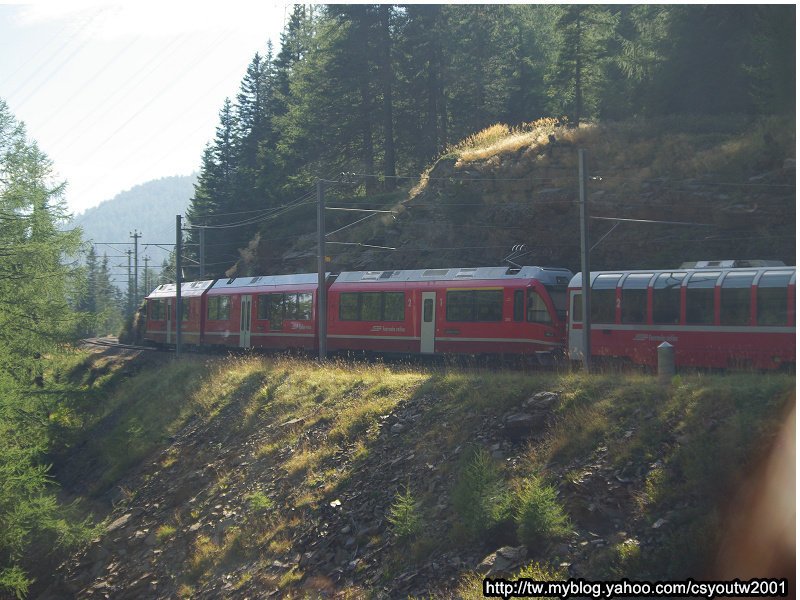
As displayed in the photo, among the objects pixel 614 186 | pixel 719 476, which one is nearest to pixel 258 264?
pixel 614 186

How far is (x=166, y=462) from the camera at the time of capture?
25.2 metres

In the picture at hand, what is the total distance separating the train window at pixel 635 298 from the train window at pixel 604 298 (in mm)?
287

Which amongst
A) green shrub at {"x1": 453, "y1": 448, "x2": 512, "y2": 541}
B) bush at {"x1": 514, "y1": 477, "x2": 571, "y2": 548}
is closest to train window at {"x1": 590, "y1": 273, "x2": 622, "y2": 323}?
green shrub at {"x1": 453, "y1": 448, "x2": 512, "y2": 541}

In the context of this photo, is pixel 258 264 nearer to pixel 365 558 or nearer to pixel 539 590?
pixel 365 558

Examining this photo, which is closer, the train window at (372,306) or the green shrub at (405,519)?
the green shrub at (405,519)

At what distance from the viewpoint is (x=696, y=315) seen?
66.3 ft

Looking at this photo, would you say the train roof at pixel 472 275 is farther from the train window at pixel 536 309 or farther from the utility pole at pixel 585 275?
the utility pole at pixel 585 275

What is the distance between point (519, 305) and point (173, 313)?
23745 mm

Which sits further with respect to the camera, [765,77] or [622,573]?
[765,77]

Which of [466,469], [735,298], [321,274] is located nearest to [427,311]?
[321,274]

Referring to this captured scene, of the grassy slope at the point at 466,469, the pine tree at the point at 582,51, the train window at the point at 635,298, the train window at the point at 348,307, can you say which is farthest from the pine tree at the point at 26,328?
the pine tree at the point at 582,51

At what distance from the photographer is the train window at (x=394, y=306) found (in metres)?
27.3

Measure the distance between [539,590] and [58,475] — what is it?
84.9ft

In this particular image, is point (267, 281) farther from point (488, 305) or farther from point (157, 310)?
point (157, 310)
